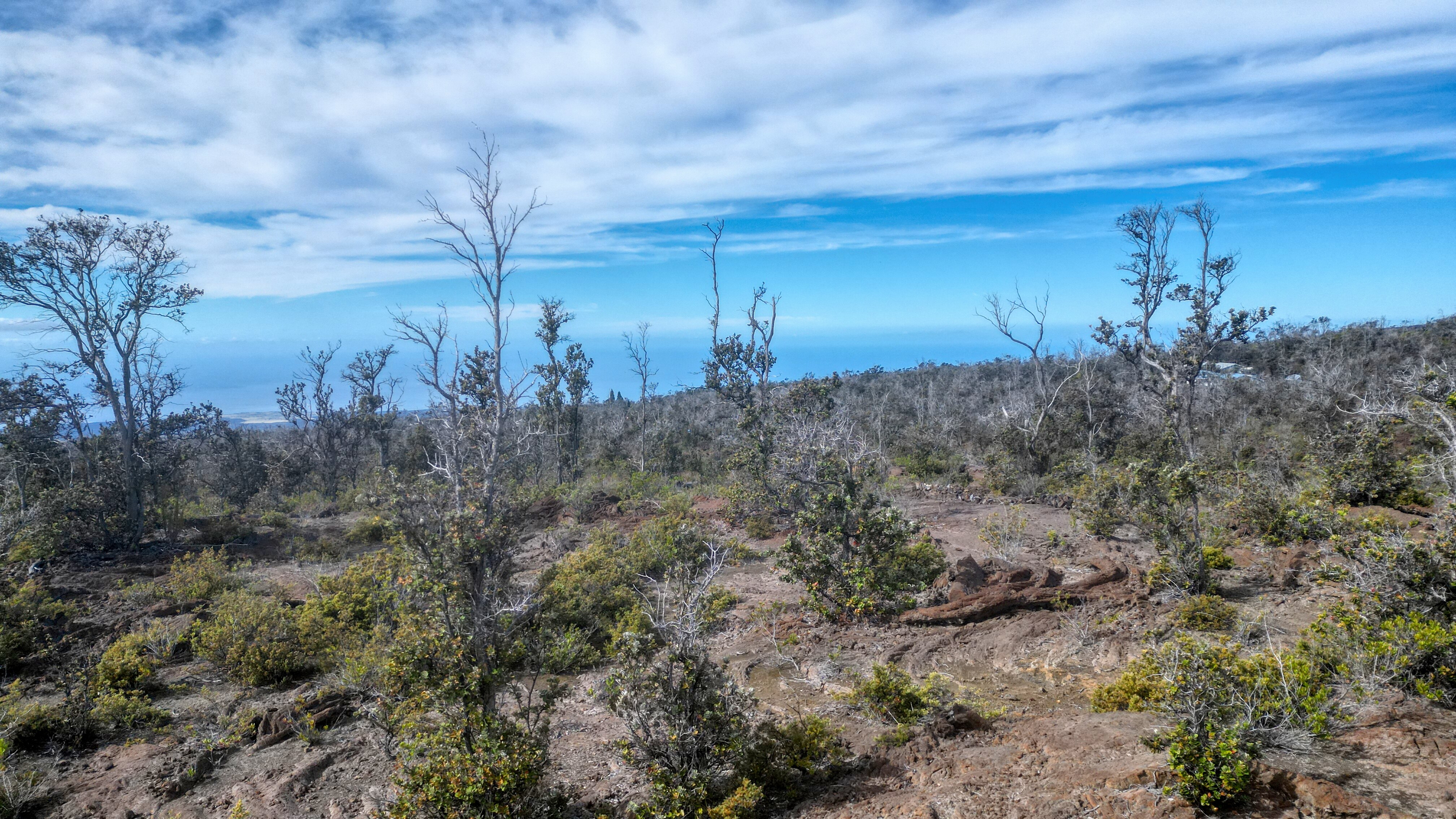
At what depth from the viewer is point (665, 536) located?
14.7 m

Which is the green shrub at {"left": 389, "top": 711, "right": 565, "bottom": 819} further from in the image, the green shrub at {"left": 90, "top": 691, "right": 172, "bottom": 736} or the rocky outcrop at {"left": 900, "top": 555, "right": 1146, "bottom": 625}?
the rocky outcrop at {"left": 900, "top": 555, "right": 1146, "bottom": 625}

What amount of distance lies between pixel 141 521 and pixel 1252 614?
22646mm

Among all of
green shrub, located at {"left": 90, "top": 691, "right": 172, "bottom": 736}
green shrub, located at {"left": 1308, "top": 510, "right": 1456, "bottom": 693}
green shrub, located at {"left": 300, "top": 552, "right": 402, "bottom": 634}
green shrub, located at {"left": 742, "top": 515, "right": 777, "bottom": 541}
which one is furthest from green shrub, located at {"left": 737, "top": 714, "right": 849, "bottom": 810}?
green shrub, located at {"left": 742, "top": 515, "right": 777, "bottom": 541}

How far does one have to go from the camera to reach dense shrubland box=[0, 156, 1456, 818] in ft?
17.9

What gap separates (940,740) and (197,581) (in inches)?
518

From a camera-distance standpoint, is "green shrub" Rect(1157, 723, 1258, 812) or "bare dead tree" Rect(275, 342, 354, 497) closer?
"green shrub" Rect(1157, 723, 1258, 812)

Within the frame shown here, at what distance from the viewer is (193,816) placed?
235 inches

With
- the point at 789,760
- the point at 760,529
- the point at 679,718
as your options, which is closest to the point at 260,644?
the point at 679,718

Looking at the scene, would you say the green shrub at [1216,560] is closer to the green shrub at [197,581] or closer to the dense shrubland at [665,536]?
the dense shrubland at [665,536]

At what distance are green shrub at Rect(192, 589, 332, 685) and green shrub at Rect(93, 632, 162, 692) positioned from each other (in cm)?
61

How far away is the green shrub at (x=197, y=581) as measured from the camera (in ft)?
38.4

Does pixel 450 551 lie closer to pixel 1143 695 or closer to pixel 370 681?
pixel 370 681

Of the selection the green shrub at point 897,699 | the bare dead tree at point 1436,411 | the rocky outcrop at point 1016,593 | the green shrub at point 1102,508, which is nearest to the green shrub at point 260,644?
the green shrub at point 897,699

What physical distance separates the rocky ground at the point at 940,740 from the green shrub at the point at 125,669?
367mm
